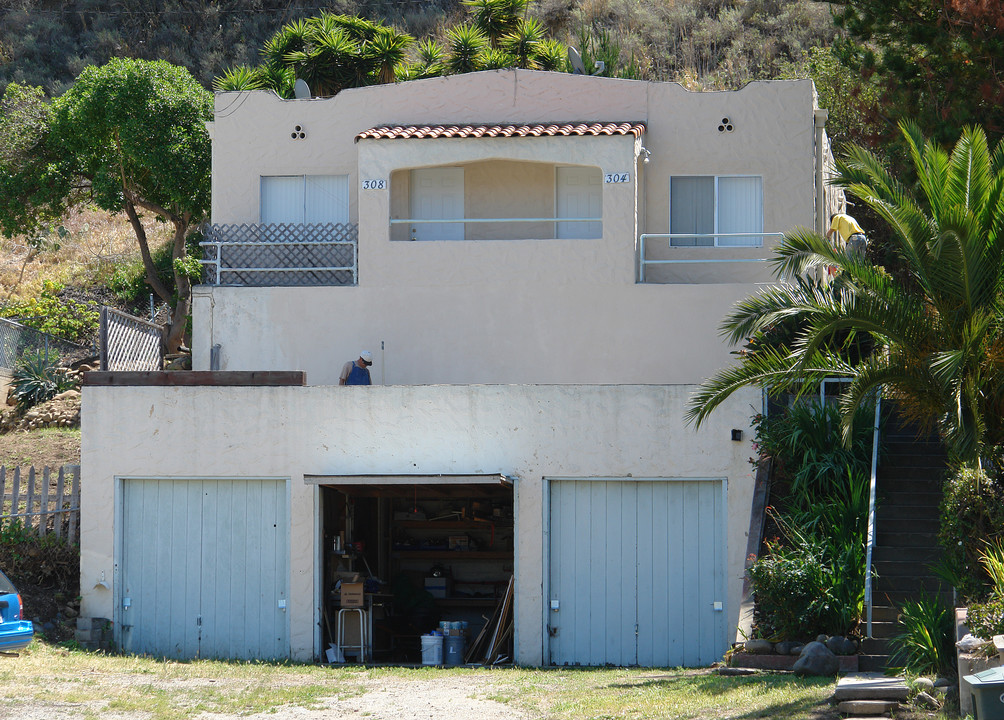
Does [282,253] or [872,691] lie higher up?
[282,253]

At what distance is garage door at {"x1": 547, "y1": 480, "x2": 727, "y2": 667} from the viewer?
16719 mm

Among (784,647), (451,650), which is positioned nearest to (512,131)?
(451,650)

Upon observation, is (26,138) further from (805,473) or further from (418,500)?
(805,473)

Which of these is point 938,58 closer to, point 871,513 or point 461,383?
point 871,513

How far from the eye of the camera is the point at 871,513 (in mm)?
14602

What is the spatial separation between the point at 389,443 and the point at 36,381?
12555 millimetres

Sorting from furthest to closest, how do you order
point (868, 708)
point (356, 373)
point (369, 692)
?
point (356, 373) < point (369, 692) < point (868, 708)

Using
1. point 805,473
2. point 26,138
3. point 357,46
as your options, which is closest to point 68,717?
point 805,473

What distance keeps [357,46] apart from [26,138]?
796 cm

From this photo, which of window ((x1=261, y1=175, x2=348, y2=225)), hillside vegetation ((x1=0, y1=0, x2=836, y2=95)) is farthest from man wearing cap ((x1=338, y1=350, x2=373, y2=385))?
hillside vegetation ((x1=0, y1=0, x2=836, y2=95))

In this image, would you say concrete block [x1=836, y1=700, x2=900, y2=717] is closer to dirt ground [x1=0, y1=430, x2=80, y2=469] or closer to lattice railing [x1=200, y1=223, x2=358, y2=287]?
lattice railing [x1=200, y1=223, x2=358, y2=287]

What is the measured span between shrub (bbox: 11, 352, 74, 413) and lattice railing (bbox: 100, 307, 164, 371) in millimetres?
2375

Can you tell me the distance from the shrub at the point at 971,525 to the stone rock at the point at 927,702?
1.42m

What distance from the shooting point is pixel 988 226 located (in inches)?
494
